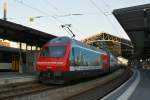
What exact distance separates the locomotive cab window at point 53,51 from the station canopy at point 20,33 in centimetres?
513

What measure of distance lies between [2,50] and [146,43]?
3778 centimetres

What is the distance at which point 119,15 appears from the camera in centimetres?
4044

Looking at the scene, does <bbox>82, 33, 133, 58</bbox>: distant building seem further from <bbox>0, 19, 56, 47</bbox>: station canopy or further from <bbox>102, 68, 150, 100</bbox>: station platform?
<bbox>102, 68, 150, 100</bbox>: station platform

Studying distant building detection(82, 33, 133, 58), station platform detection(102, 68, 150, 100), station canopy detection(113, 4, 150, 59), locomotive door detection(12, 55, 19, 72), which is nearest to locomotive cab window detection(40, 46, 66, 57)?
station platform detection(102, 68, 150, 100)

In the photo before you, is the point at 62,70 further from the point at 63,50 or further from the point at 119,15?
the point at 119,15

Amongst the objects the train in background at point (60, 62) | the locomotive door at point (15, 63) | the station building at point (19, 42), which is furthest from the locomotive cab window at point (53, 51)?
the locomotive door at point (15, 63)

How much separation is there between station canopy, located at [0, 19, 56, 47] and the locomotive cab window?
202 inches

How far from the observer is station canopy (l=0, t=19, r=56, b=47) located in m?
29.2

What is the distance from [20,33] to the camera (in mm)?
32094

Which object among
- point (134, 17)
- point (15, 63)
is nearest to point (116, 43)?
point (134, 17)

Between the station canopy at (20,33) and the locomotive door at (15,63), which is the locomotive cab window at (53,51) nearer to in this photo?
the station canopy at (20,33)

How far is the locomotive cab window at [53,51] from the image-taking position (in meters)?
23.5

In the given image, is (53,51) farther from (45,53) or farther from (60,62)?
(60,62)

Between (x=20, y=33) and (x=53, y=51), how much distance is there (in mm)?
8929
